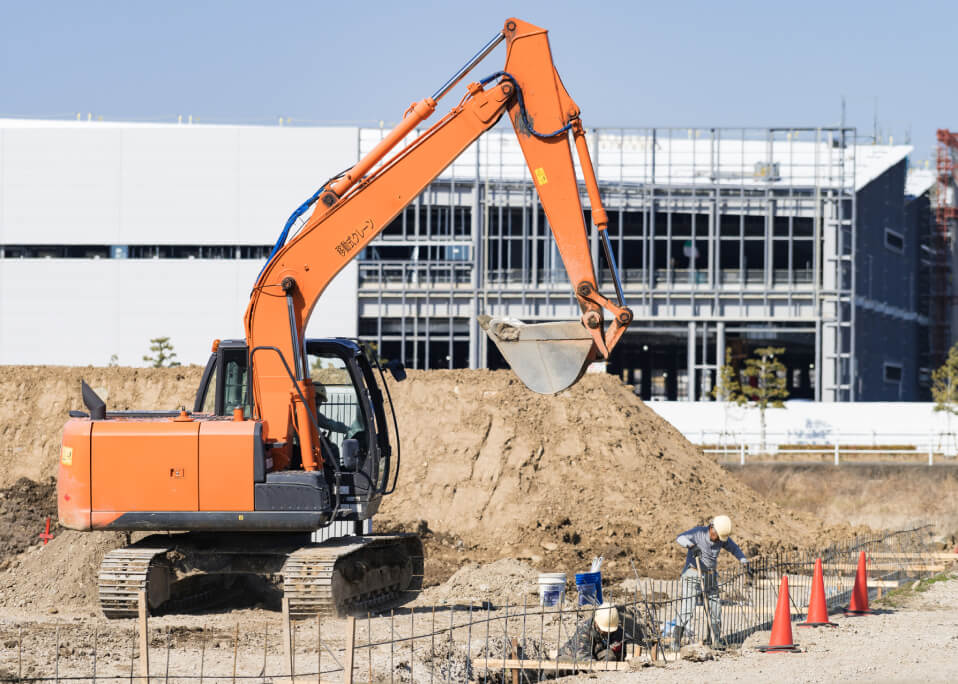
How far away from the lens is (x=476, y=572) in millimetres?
16812

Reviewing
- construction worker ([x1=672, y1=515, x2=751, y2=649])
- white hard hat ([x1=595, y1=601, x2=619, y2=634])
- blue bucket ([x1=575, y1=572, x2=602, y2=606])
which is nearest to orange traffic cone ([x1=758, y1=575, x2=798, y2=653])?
construction worker ([x1=672, y1=515, x2=751, y2=649])

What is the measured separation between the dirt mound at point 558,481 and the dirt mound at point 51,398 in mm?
6039

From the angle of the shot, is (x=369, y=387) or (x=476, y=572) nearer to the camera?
(x=369, y=387)

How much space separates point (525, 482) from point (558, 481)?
0.61m

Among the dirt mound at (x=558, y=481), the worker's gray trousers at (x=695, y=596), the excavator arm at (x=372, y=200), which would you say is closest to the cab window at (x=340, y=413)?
the excavator arm at (x=372, y=200)

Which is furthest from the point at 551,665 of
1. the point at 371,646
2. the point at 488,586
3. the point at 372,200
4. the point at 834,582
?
the point at 834,582

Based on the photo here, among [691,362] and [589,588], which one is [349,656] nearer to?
[589,588]

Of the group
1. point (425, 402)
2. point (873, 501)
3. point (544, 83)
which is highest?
point (544, 83)

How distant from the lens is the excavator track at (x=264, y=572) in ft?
44.2

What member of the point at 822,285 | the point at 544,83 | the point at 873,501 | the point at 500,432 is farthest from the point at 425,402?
the point at 822,285

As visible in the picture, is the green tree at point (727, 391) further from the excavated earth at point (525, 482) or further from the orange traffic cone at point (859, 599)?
the orange traffic cone at point (859, 599)

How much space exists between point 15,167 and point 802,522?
40140 millimetres

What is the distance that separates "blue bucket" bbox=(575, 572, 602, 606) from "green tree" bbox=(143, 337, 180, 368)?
3576cm

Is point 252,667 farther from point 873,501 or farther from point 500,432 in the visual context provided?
point 873,501
